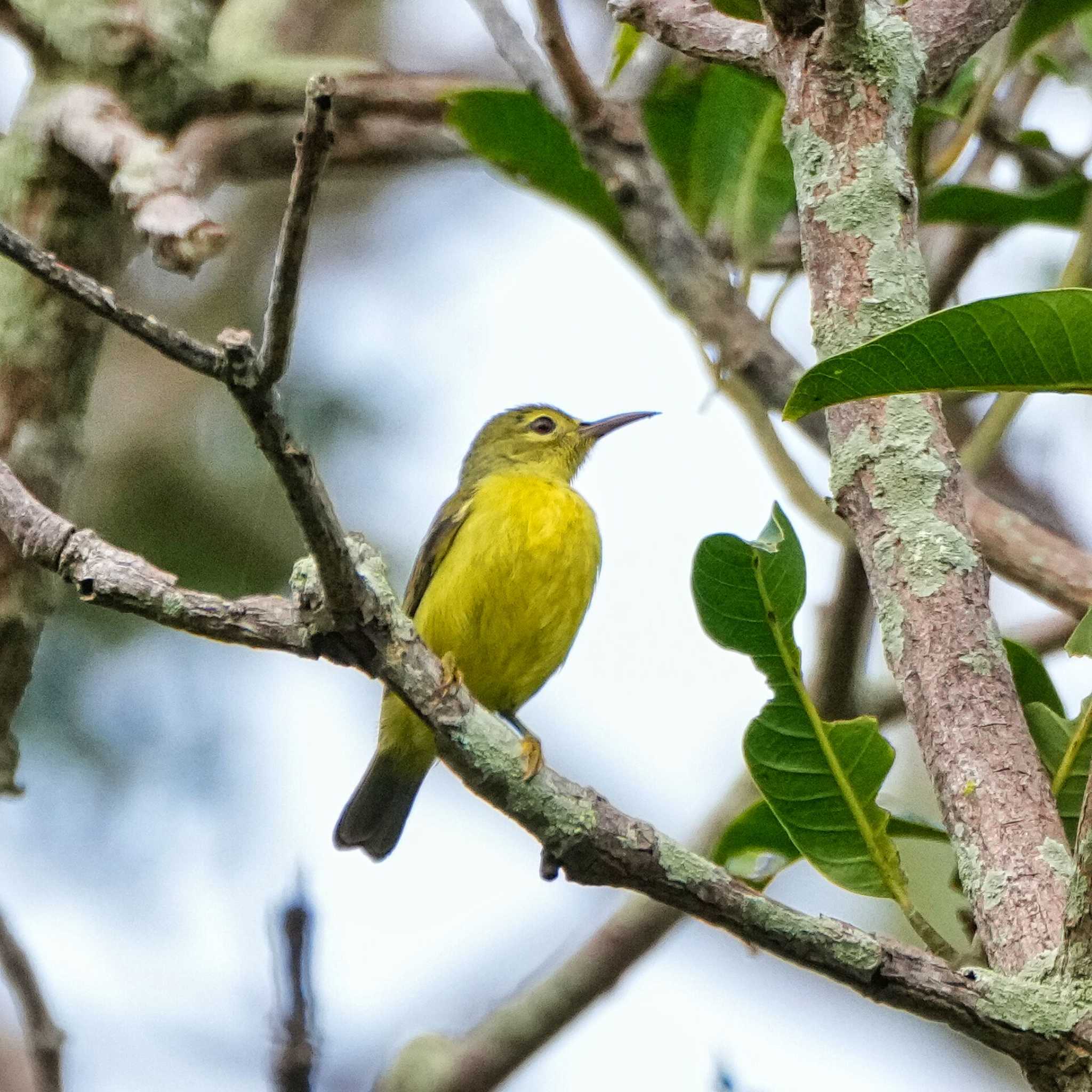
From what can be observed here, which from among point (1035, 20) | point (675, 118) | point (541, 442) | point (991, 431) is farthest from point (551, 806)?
point (541, 442)

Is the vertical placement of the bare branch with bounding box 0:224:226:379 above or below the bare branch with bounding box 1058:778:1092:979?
above

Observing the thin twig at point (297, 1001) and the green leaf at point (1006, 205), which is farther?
the green leaf at point (1006, 205)

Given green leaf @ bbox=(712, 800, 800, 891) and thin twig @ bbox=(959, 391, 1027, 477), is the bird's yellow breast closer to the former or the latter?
thin twig @ bbox=(959, 391, 1027, 477)

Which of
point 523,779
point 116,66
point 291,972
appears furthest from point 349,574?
point 116,66

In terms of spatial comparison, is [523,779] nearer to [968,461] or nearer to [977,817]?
[977,817]

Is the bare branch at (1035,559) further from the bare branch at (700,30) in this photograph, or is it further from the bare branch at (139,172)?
the bare branch at (139,172)

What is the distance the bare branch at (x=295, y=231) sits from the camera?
1.58m

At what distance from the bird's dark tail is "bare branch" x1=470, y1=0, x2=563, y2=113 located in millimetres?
2290

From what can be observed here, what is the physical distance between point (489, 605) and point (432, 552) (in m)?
0.39

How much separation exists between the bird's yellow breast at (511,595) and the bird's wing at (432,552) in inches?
1.1

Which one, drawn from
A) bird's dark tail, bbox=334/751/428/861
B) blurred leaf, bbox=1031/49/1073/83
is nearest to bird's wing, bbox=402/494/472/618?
bird's dark tail, bbox=334/751/428/861

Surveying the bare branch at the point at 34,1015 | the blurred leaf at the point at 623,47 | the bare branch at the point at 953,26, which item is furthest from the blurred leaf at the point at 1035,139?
the bare branch at the point at 34,1015

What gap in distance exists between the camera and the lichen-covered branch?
1.97 metres

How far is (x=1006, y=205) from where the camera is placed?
3.65 metres
